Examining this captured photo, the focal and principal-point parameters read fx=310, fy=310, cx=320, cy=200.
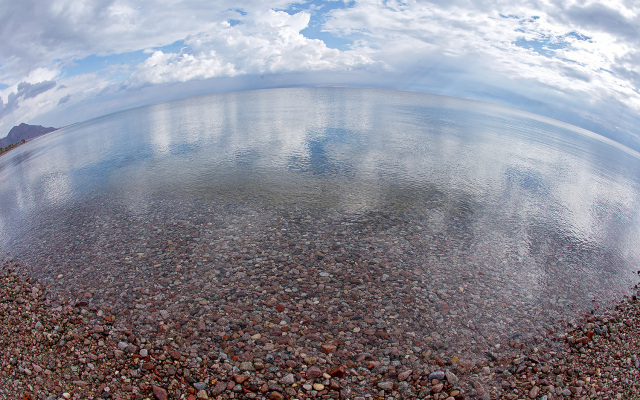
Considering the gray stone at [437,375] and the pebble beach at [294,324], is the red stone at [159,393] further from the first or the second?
the gray stone at [437,375]

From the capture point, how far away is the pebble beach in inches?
308

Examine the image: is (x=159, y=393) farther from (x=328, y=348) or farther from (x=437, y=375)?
(x=437, y=375)

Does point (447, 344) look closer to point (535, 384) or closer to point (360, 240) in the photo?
point (535, 384)

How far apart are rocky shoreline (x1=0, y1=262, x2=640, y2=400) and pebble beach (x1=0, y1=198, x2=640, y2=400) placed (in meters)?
0.04

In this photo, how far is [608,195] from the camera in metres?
27.1

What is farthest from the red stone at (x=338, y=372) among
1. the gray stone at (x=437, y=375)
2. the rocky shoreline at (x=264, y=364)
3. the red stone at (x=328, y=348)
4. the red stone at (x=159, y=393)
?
the red stone at (x=159, y=393)

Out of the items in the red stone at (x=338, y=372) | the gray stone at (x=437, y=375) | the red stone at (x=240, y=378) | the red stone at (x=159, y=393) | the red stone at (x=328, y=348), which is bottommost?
the gray stone at (x=437, y=375)

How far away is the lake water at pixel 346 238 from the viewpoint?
35.8ft

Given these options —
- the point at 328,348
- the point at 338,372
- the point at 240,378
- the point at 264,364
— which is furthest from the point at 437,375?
the point at 240,378

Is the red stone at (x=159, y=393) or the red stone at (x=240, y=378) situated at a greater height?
the red stone at (x=159, y=393)

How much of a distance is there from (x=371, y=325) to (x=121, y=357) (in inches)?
282

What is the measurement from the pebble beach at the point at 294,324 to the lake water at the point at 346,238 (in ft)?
0.33

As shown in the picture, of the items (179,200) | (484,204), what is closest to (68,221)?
(179,200)

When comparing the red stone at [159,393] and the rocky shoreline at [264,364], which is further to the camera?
the rocky shoreline at [264,364]
